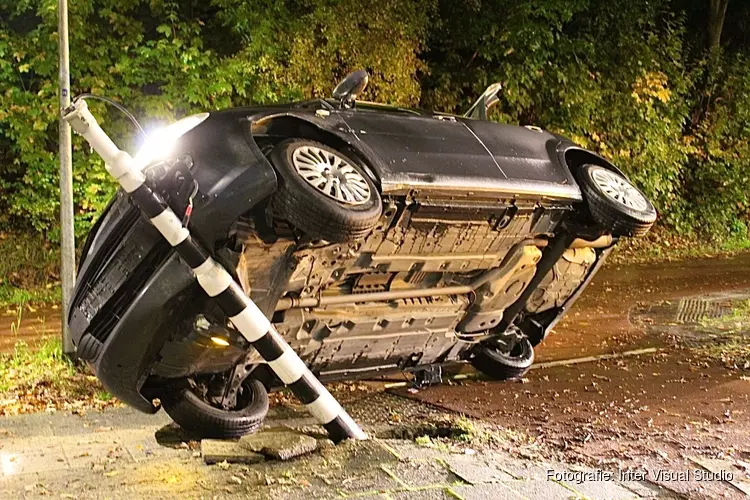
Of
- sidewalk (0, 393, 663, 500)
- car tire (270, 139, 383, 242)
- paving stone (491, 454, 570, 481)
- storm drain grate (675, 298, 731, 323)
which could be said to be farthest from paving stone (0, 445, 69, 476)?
storm drain grate (675, 298, 731, 323)

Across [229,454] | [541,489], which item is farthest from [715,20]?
[229,454]

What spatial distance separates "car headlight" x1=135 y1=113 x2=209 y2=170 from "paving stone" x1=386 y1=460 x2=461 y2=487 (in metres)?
1.85

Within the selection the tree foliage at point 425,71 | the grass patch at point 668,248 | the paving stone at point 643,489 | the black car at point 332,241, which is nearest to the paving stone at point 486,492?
the paving stone at point 643,489

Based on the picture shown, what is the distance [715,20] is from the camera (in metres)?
16.8

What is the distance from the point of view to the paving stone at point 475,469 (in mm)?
3586

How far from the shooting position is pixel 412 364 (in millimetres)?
5105

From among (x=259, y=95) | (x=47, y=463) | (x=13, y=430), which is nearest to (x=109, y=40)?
(x=259, y=95)

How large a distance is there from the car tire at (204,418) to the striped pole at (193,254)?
27.4 inches

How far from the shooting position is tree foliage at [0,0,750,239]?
9766mm

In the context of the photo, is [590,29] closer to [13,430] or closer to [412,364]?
[412,364]

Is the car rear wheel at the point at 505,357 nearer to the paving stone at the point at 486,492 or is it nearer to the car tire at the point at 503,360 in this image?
the car tire at the point at 503,360

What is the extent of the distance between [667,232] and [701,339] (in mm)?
8754

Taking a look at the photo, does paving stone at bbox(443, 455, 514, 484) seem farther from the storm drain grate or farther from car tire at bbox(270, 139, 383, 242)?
the storm drain grate

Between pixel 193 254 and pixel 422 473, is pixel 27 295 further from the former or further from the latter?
pixel 422 473
